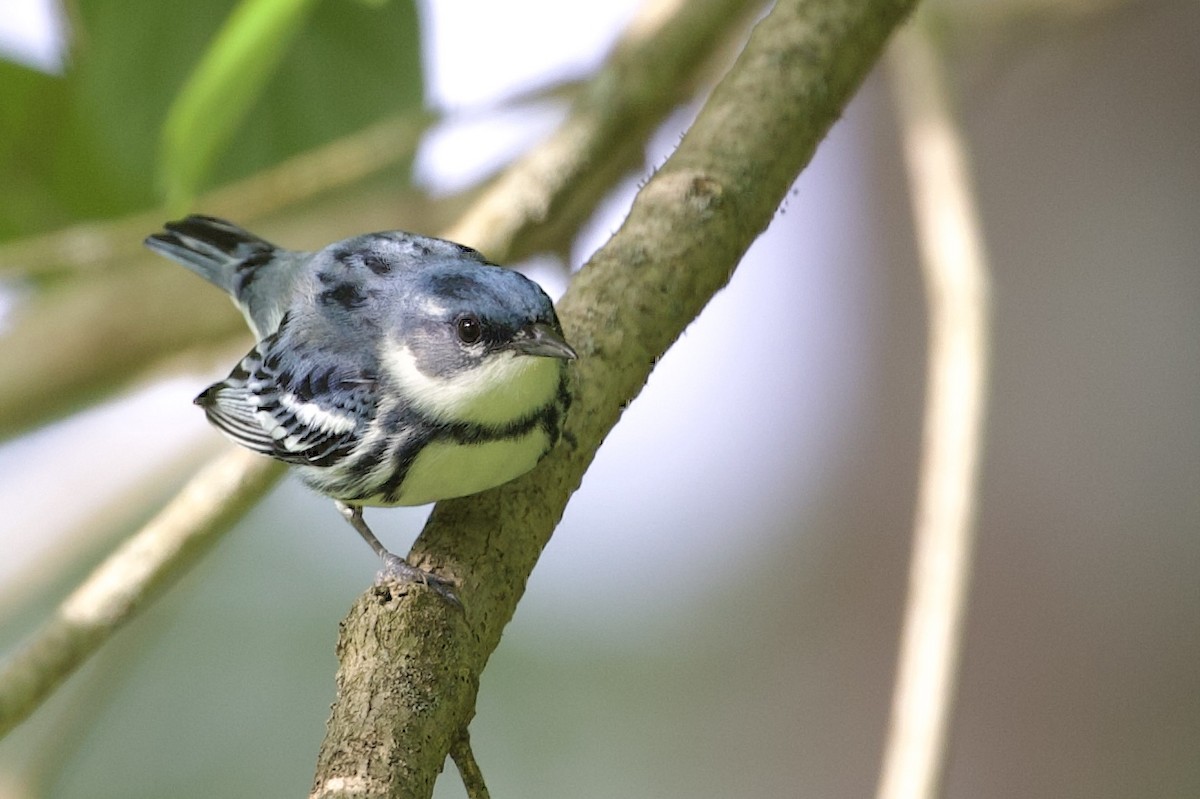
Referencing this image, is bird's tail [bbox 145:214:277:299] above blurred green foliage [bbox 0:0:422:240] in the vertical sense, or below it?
below

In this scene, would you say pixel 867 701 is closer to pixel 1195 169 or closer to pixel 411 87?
pixel 1195 169

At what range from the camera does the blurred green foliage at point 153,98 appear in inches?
98.6

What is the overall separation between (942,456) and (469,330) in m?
1.07

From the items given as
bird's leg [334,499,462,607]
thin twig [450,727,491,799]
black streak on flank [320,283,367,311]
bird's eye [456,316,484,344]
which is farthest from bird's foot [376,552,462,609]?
black streak on flank [320,283,367,311]

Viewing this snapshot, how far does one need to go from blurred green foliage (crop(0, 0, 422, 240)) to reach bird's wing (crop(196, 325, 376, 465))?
0.38 metres

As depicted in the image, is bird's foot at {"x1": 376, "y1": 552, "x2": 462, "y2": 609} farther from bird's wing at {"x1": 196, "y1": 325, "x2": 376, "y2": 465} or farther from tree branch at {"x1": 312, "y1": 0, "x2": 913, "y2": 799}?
bird's wing at {"x1": 196, "y1": 325, "x2": 376, "y2": 465}

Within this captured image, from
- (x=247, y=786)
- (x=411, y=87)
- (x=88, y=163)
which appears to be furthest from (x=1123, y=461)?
(x=247, y=786)

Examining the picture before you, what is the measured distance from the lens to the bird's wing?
1.90 metres

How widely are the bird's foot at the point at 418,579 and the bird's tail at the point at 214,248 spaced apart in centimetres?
107

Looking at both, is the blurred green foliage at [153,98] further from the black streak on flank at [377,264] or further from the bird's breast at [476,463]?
the bird's breast at [476,463]

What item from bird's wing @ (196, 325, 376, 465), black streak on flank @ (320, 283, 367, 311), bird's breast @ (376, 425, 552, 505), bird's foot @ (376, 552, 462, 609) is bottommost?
bird's foot @ (376, 552, 462, 609)

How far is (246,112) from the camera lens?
8.96 ft

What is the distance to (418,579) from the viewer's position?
58.2 inches

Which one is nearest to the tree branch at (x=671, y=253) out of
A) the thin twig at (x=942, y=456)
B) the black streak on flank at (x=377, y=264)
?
the black streak on flank at (x=377, y=264)
